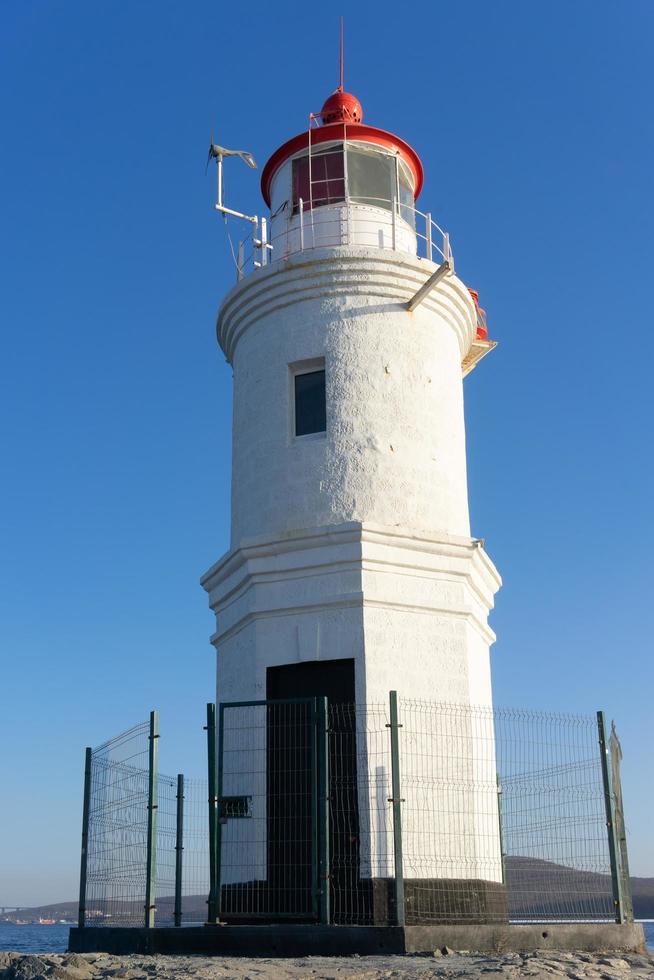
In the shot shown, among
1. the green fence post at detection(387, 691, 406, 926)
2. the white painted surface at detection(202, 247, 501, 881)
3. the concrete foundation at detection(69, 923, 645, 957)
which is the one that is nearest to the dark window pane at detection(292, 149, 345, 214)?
the white painted surface at detection(202, 247, 501, 881)

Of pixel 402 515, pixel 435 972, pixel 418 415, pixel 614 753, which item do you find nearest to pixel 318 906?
pixel 435 972

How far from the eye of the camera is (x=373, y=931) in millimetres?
10094

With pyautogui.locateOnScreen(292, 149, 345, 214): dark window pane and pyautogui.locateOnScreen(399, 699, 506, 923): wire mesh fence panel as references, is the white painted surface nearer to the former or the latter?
pyautogui.locateOnScreen(399, 699, 506, 923): wire mesh fence panel

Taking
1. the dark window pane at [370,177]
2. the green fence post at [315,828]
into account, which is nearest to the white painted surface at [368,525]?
the green fence post at [315,828]

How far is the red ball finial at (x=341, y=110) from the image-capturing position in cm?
1628

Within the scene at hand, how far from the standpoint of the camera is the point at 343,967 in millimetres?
9023

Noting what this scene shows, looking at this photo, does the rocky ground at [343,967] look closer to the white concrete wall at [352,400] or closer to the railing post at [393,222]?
the white concrete wall at [352,400]

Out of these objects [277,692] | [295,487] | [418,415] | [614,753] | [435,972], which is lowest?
[435,972]

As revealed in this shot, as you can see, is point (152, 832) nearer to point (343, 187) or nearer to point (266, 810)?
point (266, 810)

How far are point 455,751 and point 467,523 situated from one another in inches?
126

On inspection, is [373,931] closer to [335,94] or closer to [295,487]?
[295,487]

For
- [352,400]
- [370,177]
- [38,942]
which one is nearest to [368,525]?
[352,400]

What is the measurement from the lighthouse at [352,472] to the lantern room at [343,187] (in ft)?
0.09

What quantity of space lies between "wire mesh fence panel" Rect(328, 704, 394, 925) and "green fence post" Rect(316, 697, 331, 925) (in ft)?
1.97
